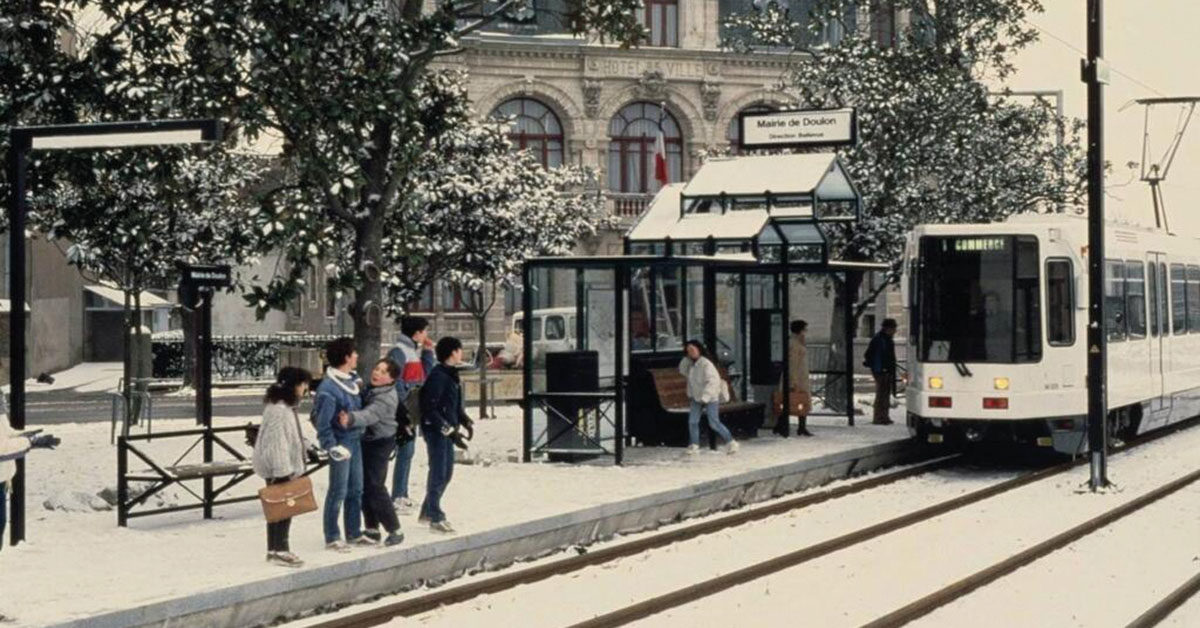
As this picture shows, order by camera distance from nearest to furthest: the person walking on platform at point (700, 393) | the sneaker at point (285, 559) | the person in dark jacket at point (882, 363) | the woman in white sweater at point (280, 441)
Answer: the sneaker at point (285, 559) < the woman in white sweater at point (280, 441) < the person walking on platform at point (700, 393) < the person in dark jacket at point (882, 363)

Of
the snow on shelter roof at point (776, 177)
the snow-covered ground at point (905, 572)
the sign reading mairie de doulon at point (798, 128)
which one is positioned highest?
the sign reading mairie de doulon at point (798, 128)

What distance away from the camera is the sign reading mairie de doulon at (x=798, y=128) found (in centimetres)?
2738

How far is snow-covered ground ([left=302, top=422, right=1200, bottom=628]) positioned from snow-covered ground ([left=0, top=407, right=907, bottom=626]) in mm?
1241

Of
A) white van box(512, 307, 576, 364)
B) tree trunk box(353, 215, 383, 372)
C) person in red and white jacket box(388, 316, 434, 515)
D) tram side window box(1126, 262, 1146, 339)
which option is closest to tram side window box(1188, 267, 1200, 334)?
tram side window box(1126, 262, 1146, 339)

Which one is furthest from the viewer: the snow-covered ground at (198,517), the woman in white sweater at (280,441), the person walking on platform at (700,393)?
the person walking on platform at (700,393)

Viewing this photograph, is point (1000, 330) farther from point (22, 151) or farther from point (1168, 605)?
point (22, 151)

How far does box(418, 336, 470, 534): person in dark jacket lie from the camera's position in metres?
14.6

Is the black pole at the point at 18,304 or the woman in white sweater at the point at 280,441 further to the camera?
the black pole at the point at 18,304

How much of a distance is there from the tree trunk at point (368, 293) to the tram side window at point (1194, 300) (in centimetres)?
1364

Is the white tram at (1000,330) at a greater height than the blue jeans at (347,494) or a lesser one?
greater

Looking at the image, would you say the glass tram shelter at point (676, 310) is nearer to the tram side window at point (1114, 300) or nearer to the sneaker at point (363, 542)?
the tram side window at point (1114, 300)

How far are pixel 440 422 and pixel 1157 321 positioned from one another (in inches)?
573

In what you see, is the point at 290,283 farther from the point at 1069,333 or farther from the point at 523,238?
the point at 523,238

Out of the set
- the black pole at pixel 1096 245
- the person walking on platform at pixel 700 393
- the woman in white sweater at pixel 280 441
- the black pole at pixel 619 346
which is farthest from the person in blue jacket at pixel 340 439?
the black pole at pixel 1096 245
